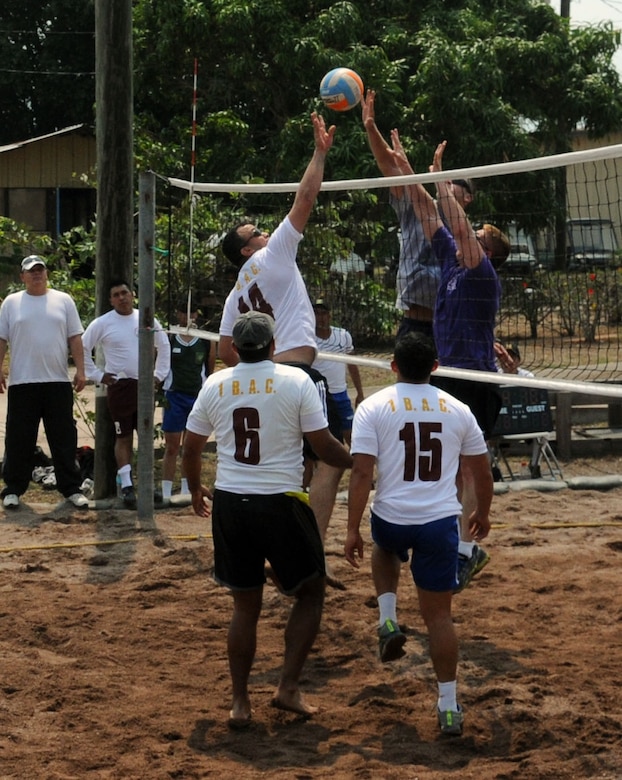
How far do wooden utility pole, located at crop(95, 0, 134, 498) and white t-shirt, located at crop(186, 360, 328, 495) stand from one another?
507cm

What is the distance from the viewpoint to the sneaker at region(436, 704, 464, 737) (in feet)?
16.8

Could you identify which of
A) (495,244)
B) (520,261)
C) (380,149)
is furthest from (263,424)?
(520,261)

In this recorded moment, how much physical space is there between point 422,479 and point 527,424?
6.33 metres

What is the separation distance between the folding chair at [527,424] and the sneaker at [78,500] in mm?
3787

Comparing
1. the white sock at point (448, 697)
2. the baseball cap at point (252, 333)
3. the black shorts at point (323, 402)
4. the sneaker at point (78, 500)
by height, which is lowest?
the white sock at point (448, 697)

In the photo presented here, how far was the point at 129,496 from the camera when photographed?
9828mm

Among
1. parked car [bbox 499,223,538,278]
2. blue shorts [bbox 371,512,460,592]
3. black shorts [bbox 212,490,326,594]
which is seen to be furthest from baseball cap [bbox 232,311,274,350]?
parked car [bbox 499,223,538,278]

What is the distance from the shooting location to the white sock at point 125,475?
391 inches

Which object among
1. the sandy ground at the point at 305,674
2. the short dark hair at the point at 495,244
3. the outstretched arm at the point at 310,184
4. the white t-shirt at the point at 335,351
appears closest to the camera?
the sandy ground at the point at 305,674

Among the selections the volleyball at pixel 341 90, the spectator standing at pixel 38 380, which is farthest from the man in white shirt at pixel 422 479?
the spectator standing at pixel 38 380

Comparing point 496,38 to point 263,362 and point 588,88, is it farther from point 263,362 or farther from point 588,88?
point 263,362

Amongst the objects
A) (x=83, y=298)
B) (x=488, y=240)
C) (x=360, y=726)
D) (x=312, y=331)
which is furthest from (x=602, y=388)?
(x=83, y=298)

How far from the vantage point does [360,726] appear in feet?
17.4

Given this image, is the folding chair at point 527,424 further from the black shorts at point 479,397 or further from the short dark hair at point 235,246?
the short dark hair at point 235,246
